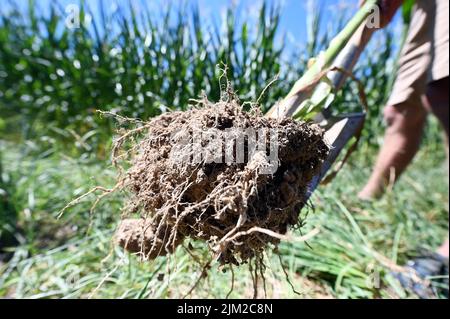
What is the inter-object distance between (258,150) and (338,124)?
366mm

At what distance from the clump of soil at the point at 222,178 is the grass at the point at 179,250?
15cm

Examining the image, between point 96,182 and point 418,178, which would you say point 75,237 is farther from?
point 418,178

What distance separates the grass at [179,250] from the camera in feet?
4.87

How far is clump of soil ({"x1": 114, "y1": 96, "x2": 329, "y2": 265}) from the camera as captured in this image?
0.94 metres

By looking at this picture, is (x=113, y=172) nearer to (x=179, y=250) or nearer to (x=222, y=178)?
(x=179, y=250)

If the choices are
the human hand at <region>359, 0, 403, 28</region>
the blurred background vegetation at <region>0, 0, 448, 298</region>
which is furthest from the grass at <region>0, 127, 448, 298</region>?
the human hand at <region>359, 0, 403, 28</region>

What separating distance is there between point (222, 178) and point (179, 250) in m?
0.73

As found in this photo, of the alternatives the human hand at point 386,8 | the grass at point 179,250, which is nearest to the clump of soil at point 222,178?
the grass at point 179,250

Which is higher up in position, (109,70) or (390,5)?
(109,70)

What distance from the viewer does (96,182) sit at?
6.33 ft

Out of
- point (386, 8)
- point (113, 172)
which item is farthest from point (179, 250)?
point (386, 8)

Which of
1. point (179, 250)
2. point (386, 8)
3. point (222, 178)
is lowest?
point (179, 250)

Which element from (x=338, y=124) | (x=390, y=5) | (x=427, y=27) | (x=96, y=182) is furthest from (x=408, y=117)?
(x=96, y=182)

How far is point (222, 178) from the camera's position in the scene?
0.94 m
